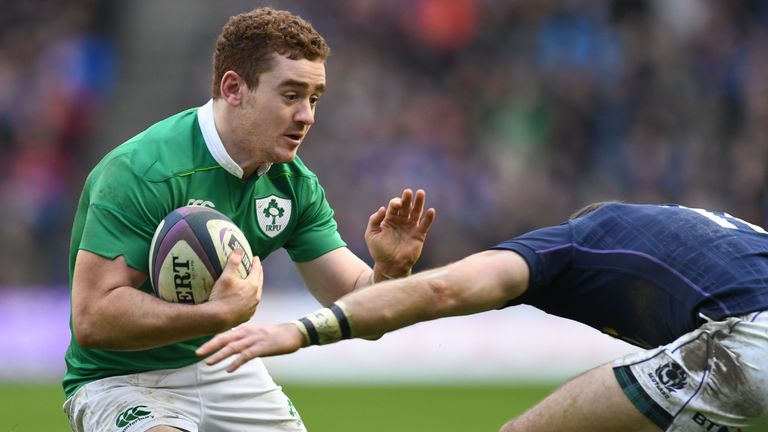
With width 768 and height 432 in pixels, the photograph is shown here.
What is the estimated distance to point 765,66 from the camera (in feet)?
54.0

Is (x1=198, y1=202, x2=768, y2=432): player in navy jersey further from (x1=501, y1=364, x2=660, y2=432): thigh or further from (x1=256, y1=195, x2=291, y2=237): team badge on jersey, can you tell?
(x1=256, y1=195, x2=291, y2=237): team badge on jersey

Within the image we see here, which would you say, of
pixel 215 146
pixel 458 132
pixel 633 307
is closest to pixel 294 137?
pixel 215 146

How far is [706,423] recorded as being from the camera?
17.6 ft

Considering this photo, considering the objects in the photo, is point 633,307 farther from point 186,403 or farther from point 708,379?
point 186,403

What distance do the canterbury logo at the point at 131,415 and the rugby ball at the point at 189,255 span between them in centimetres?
57

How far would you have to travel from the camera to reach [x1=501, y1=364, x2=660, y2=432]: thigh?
17.7 ft

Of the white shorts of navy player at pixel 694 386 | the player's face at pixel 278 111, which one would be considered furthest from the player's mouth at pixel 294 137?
the white shorts of navy player at pixel 694 386

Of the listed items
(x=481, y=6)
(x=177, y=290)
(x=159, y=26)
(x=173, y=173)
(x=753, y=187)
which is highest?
(x=159, y=26)

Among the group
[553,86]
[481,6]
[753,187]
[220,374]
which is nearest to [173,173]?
[220,374]

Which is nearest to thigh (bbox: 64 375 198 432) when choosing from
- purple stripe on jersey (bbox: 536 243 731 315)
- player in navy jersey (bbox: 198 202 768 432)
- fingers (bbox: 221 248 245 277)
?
fingers (bbox: 221 248 245 277)

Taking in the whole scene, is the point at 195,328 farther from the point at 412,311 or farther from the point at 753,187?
the point at 753,187

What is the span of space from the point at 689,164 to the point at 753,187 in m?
1.01

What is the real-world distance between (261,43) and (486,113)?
35.8ft

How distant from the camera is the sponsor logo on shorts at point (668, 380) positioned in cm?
534
